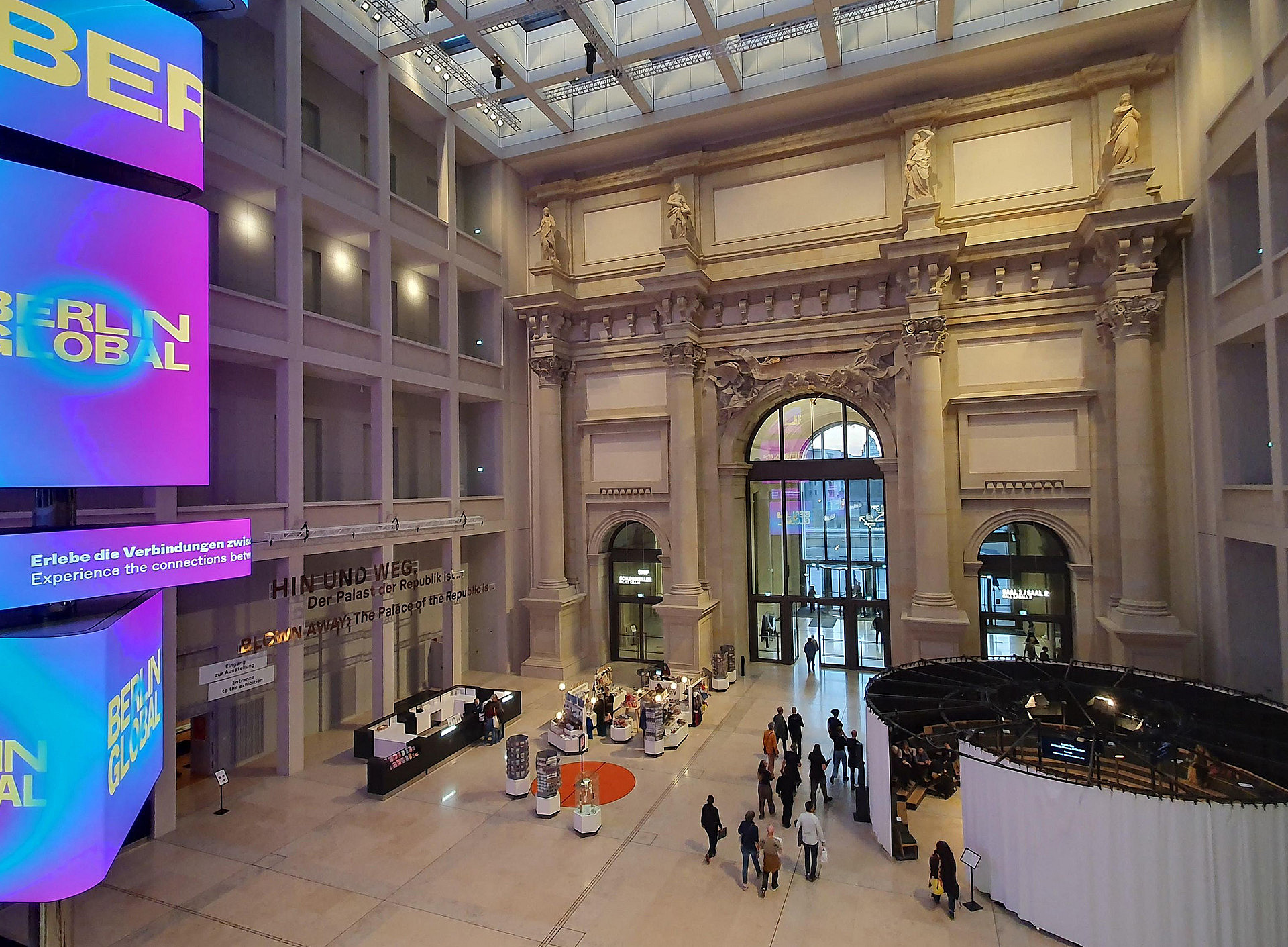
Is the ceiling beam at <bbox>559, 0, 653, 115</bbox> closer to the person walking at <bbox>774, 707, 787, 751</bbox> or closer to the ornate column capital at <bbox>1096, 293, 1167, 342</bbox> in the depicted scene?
the ornate column capital at <bbox>1096, 293, 1167, 342</bbox>

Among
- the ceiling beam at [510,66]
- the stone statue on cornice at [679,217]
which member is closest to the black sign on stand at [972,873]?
the stone statue on cornice at [679,217]

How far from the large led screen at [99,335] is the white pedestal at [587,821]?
7633 mm

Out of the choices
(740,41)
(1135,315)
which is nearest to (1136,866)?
(1135,315)

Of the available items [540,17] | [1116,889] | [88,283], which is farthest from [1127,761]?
[540,17]

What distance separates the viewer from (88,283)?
25.9 ft

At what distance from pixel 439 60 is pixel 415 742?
16444 mm

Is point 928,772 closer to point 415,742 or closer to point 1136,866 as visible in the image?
point 1136,866

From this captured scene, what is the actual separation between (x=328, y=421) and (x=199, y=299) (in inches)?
325

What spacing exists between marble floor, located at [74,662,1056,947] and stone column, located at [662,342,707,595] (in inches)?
254

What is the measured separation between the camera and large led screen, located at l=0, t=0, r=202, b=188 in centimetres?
741

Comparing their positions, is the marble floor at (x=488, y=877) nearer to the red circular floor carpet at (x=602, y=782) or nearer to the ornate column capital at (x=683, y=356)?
the red circular floor carpet at (x=602, y=782)

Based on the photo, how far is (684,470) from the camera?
19.6m

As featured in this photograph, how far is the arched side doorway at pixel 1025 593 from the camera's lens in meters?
17.2

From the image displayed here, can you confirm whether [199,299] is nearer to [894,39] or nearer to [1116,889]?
[1116,889]
